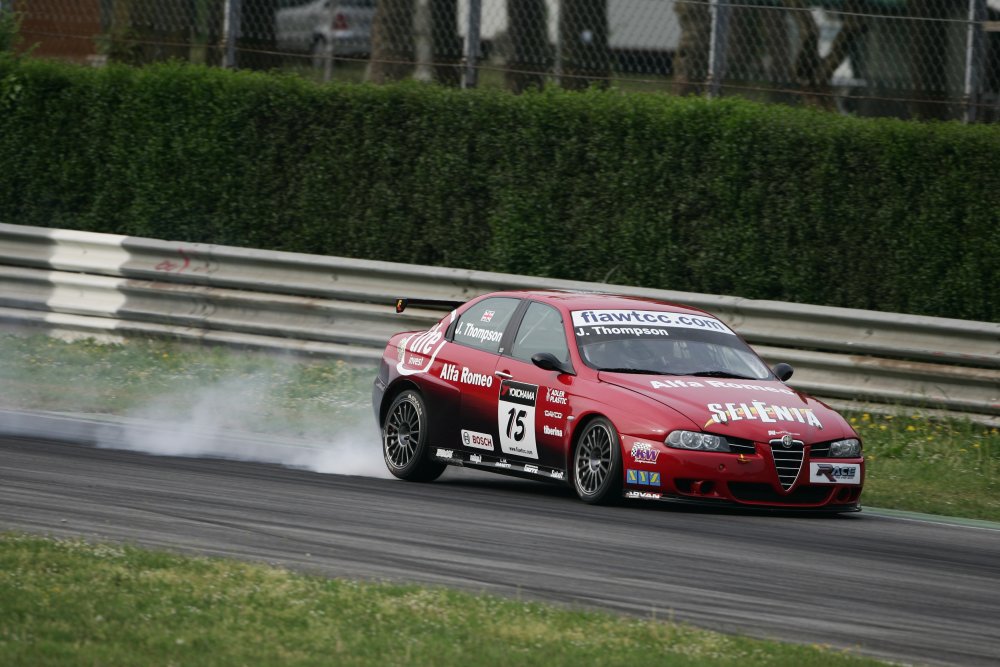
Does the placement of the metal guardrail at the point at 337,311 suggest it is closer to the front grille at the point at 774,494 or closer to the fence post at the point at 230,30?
the fence post at the point at 230,30

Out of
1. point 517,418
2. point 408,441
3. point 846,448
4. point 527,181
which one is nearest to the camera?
point 846,448

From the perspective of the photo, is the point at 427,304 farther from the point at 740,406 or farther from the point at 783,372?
the point at 740,406

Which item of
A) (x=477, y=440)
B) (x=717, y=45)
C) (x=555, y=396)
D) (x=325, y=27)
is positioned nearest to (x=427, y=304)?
(x=477, y=440)

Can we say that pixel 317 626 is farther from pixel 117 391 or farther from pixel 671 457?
pixel 117 391

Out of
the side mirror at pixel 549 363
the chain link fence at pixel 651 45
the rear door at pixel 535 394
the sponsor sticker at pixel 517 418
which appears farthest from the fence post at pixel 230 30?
the side mirror at pixel 549 363

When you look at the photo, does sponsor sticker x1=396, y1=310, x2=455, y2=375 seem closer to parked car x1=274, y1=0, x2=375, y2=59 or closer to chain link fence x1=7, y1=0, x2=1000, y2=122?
chain link fence x1=7, y1=0, x2=1000, y2=122

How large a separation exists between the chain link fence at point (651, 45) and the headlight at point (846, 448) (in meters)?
5.83

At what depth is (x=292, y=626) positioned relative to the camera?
601cm

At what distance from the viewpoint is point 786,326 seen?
14.2 m

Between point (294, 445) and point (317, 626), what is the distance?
24.0 ft

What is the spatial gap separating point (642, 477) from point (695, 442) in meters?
0.39

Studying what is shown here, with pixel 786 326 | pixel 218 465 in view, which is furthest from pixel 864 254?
pixel 218 465

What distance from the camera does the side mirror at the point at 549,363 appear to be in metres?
10.4

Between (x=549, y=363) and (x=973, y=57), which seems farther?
(x=973, y=57)
